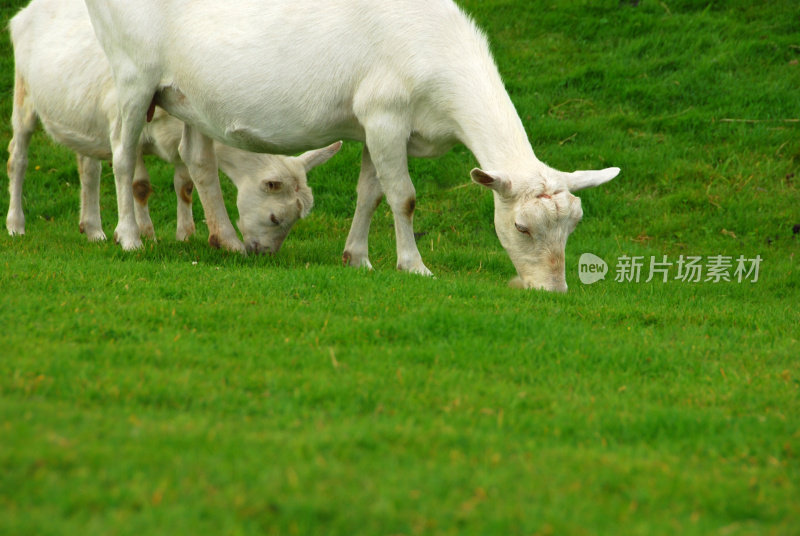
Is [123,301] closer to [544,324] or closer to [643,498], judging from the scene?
[544,324]

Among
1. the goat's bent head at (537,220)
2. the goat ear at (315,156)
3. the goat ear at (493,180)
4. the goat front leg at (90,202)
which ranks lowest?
the goat front leg at (90,202)

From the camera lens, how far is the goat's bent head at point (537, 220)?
6770mm

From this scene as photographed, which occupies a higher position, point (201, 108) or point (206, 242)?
point (201, 108)

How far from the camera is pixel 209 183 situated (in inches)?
336

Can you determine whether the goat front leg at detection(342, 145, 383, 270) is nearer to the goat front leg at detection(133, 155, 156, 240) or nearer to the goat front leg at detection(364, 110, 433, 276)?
the goat front leg at detection(364, 110, 433, 276)

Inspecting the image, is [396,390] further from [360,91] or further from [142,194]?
[142,194]

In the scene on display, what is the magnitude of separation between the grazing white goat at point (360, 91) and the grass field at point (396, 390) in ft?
2.17

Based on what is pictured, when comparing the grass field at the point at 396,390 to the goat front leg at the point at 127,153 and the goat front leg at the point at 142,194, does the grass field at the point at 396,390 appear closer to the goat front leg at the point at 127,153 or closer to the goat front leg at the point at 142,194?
the goat front leg at the point at 127,153

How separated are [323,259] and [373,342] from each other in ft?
10.9

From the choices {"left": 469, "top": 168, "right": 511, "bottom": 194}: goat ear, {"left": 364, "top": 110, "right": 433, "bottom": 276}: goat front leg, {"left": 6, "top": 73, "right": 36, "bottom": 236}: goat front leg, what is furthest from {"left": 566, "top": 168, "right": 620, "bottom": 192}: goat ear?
{"left": 6, "top": 73, "right": 36, "bottom": 236}: goat front leg

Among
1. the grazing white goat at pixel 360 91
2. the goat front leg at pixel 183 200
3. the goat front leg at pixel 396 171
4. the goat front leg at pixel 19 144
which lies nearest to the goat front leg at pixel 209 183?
the grazing white goat at pixel 360 91

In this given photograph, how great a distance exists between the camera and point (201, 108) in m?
7.87

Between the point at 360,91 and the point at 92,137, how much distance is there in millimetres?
3301

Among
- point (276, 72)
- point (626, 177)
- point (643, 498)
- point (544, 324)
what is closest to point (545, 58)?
point (626, 177)
